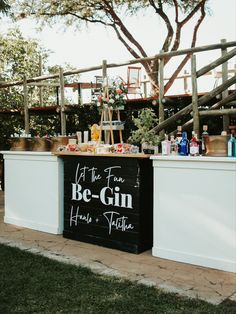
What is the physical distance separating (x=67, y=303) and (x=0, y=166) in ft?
26.5

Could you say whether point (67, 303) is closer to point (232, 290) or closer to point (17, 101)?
point (232, 290)

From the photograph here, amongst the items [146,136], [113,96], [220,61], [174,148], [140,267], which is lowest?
[140,267]

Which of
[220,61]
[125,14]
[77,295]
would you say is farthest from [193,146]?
[125,14]

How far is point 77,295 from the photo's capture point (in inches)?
129

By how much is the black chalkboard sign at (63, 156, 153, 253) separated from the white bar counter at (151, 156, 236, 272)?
0.67ft

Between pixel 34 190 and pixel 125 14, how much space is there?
39.5 ft

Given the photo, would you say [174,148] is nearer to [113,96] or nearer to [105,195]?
[105,195]

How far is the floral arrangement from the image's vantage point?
5.23 metres

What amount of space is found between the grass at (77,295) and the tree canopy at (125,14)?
1095 centimetres

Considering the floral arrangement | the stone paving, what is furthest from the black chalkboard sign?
the floral arrangement

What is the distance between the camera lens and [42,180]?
5566mm

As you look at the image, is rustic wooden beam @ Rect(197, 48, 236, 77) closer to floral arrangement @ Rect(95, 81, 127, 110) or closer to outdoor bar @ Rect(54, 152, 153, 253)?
floral arrangement @ Rect(95, 81, 127, 110)

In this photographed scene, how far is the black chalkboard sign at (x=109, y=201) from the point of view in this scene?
4.50 m

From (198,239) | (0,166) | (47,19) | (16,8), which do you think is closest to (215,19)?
(47,19)
